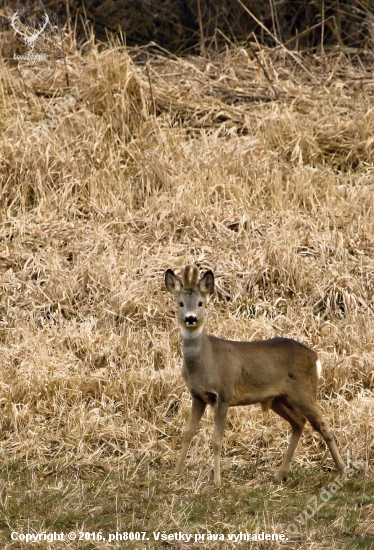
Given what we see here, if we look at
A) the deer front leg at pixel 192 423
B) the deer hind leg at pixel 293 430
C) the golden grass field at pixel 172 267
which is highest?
the deer front leg at pixel 192 423

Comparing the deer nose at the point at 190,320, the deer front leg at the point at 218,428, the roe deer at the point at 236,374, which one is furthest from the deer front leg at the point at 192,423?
the deer nose at the point at 190,320

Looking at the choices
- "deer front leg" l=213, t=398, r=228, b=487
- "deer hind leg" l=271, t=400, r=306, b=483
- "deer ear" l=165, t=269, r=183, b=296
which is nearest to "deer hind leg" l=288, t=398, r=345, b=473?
"deer hind leg" l=271, t=400, r=306, b=483

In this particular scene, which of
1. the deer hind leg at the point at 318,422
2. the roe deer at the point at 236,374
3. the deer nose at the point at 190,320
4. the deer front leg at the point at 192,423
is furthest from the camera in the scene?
the deer hind leg at the point at 318,422

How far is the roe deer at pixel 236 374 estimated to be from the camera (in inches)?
262

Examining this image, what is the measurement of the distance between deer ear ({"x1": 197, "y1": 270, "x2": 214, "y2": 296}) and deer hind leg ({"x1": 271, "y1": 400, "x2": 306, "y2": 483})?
0.98 metres

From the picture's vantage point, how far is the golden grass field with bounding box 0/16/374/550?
6.56 meters

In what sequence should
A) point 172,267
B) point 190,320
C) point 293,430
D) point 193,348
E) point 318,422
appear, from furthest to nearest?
point 172,267 < point 293,430 < point 318,422 < point 193,348 < point 190,320

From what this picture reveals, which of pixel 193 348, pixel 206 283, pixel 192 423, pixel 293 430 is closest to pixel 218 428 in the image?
pixel 192 423

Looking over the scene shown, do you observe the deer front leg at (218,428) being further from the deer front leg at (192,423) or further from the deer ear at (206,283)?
the deer ear at (206,283)

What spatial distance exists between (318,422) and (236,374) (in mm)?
698

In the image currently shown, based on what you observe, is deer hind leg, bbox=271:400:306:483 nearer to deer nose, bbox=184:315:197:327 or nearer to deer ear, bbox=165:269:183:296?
deer nose, bbox=184:315:197:327

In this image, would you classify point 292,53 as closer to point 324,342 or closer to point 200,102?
point 200,102

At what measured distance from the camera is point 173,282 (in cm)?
676

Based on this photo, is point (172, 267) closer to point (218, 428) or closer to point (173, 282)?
point (173, 282)
